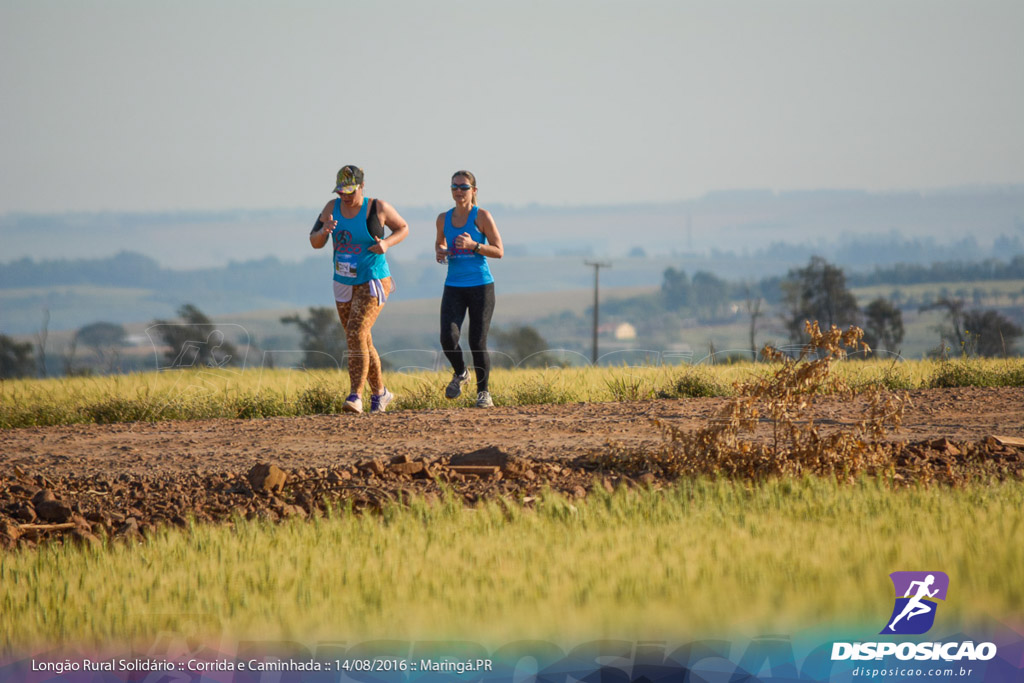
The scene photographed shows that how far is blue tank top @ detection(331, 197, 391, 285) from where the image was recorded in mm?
9875

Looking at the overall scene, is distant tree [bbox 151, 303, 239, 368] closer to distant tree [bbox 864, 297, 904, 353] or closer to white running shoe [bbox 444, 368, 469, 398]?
white running shoe [bbox 444, 368, 469, 398]

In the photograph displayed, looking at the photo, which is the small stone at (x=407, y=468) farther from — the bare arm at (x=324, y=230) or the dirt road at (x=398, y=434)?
the bare arm at (x=324, y=230)

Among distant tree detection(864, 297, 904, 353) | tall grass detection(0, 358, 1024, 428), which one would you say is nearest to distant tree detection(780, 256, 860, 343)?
distant tree detection(864, 297, 904, 353)

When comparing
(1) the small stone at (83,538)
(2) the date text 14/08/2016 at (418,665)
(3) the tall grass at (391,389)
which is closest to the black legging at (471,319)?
(3) the tall grass at (391,389)

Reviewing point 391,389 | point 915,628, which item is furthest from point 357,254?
point 915,628

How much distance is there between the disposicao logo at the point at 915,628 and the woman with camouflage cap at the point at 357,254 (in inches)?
257

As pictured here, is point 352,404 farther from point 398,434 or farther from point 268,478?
point 268,478

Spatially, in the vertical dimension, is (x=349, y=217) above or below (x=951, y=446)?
above

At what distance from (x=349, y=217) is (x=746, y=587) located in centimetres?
659

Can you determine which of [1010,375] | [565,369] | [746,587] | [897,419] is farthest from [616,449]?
[1010,375]

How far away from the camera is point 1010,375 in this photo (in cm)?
1195

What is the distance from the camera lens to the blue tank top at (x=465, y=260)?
1012 cm

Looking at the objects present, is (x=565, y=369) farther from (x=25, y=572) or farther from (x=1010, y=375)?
(x=25, y=572)

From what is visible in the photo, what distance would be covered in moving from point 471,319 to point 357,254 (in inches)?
47.9
